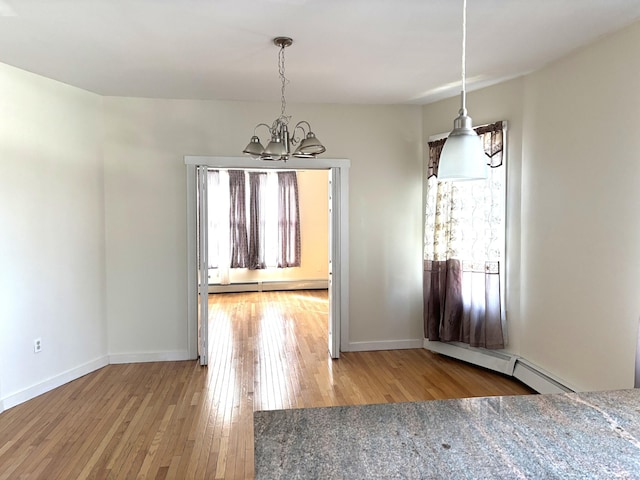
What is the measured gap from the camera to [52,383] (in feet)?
12.3

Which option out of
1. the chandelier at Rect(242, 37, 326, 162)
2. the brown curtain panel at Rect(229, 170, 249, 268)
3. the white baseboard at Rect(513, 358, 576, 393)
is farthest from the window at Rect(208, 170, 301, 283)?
the white baseboard at Rect(513, 358, 576, 393)

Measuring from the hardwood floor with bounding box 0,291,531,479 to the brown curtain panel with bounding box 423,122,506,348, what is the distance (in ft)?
1.36

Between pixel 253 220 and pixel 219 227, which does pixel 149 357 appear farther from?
pixel 253 220

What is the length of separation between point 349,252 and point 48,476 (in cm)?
316

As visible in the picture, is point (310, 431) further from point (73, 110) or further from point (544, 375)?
point (73, 110)

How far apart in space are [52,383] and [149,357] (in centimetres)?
89

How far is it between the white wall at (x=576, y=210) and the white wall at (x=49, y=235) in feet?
12.5

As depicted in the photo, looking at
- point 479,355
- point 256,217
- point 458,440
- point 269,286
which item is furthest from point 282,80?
point 269,286

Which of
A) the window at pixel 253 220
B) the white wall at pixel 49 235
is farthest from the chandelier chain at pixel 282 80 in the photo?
the window at pixel 253 220

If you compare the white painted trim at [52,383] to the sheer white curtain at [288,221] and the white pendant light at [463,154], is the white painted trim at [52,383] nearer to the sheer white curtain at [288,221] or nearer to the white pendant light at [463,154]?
the white pendant light at [463,154]

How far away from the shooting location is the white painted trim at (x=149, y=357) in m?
4.38

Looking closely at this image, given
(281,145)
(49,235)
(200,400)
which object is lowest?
(200,400)

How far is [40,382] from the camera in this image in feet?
12.0

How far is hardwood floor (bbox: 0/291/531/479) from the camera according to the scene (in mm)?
2617
